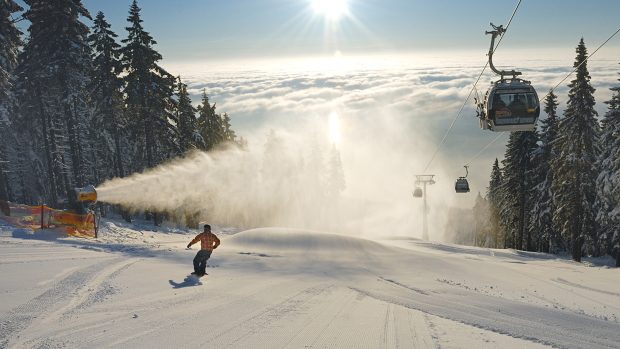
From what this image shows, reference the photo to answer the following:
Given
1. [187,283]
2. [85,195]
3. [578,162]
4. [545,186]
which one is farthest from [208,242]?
[545,186]

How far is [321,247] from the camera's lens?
25.5 metres

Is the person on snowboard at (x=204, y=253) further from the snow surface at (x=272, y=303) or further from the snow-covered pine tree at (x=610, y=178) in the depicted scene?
the snow-covered pine tree at (x=610, y=178)

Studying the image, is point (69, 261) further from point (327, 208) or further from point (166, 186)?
point (327, 208)

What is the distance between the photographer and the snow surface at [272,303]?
784 cm

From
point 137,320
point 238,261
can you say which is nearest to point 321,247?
point 238,261

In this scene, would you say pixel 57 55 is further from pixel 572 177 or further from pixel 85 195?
pixel 572 177

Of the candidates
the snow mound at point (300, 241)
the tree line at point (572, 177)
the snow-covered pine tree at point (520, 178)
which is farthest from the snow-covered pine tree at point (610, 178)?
the snow mound at point (300, 241)

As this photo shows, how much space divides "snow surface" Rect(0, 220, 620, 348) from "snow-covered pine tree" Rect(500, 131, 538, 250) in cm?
2794

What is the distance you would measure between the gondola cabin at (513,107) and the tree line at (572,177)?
61.3ft

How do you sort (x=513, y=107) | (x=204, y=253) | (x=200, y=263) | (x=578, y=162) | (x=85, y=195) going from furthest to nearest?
(x=578, y=162) → (x=85, y=195) → (x=513, y=107) → (x=204, y=253) → (x=200, y=263)

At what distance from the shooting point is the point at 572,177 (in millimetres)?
36969

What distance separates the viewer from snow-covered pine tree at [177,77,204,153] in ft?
153

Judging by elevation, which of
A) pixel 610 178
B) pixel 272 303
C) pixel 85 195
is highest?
pixel 610 178

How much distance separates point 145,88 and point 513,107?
3126 centimetres
